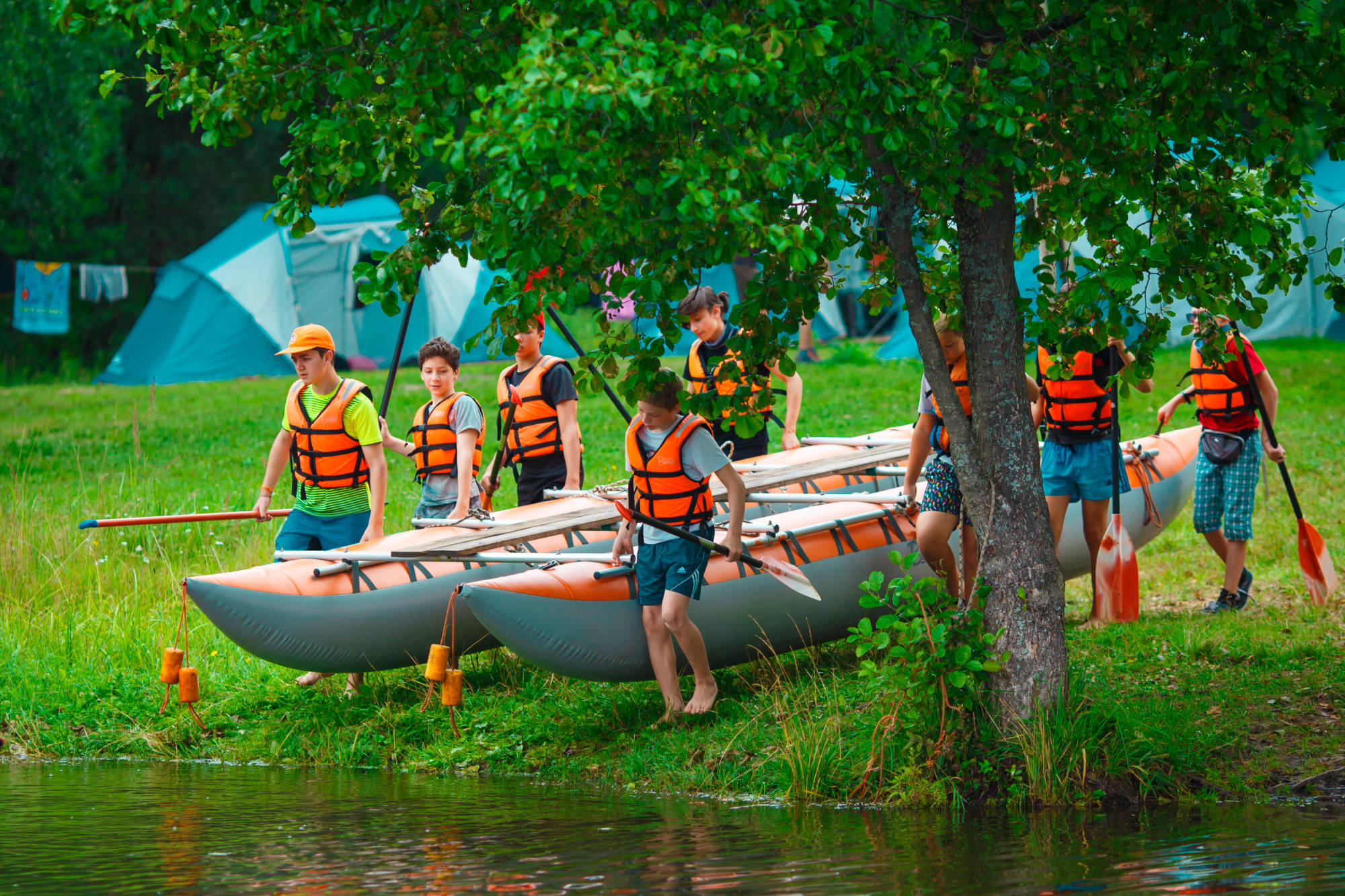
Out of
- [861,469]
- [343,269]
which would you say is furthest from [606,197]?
[343,269]

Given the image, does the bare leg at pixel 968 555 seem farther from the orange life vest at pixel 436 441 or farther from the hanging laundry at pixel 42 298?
the hanging laundry at pixel 42 298

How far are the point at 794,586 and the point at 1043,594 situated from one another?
52.9 inches

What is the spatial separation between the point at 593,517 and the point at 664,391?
1.44m

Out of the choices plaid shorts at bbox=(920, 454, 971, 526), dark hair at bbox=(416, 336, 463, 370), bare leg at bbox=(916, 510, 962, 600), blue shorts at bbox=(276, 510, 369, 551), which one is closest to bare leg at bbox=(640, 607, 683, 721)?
bare leg at bbox=(916, 510, 962, 600)

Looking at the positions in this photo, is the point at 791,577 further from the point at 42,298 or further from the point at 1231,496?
the point at 42,298

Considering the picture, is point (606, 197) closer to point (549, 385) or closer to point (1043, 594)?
point (1043, 594)

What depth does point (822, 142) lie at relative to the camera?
4.25 metres

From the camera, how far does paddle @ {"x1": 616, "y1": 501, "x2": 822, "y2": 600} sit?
219 inches

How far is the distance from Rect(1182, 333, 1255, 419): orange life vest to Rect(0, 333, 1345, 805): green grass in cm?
105

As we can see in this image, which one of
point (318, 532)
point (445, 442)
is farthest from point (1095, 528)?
point (318, 532)

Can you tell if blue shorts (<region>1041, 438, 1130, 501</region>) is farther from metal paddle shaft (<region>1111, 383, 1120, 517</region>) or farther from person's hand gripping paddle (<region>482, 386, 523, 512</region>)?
person's hand gripping paddle (<region>482, 386, 523, 512</region>)

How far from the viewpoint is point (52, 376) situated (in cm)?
2180

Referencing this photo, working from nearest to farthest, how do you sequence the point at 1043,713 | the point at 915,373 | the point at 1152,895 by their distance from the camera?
1. the point at 1152,895
2. the point at 1043,713
3. the point at 915,373

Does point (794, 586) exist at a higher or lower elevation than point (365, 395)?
lower
